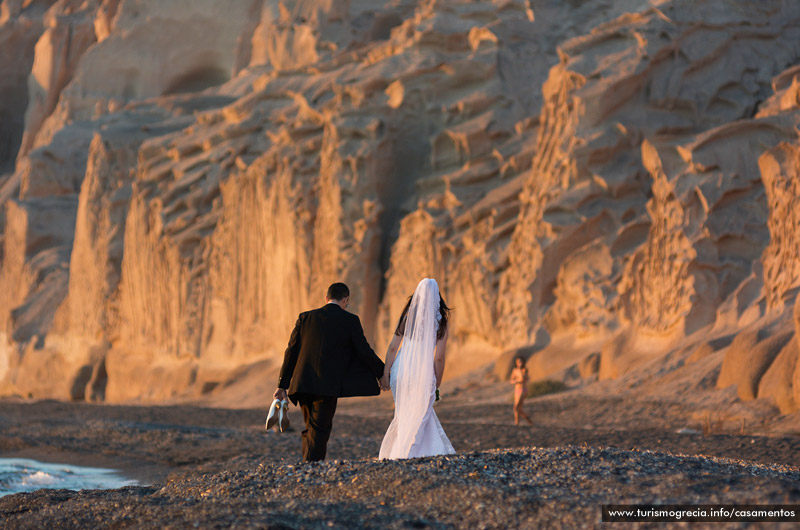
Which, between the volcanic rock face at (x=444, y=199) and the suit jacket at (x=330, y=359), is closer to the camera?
the suit jacket at (x=330, y=359)

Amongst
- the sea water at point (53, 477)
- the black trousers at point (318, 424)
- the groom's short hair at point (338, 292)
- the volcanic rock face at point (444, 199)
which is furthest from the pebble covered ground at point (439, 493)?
the volcanic rock face at point (444, 199)

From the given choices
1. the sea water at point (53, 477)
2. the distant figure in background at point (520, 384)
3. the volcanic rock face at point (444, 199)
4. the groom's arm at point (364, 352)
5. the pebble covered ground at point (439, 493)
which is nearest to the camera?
the pebble covered ground at point (439, 493)

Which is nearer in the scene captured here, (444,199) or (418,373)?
(418,373)

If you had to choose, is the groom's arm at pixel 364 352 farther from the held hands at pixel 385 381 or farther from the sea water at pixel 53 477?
the sea water at pixel 53 477

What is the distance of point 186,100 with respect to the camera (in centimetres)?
4078

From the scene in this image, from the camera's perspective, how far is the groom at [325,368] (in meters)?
7.06

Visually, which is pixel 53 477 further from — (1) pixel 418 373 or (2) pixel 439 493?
(2) pixel 439 493

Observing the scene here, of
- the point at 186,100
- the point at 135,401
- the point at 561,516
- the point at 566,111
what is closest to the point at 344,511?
the point at 561,516

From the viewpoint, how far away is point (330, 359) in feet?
23.2

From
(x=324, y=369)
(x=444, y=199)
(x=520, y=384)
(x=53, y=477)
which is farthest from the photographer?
(x=444, y=199)

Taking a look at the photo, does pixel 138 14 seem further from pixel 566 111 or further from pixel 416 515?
pixel 416 515

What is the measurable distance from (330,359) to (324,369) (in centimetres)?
8

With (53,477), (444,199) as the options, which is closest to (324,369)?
(53,477)

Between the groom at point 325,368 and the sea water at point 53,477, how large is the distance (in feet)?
13.3
